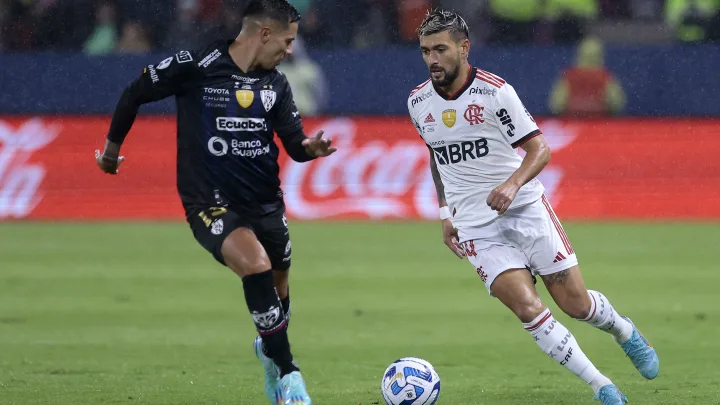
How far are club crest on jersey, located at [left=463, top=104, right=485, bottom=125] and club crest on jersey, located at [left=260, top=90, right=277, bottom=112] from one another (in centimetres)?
112

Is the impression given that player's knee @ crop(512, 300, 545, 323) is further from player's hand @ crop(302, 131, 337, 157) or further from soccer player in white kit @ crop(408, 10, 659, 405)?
player's hand @ crop(302, 131, 337, 157)

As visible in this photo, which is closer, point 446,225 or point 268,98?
point 268,98

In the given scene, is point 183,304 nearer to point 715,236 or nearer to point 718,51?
point 715,236

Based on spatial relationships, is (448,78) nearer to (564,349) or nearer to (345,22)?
(564,349)

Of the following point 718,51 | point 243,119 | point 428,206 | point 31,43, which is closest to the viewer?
point 243,119

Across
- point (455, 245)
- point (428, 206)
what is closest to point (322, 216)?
point (428, 206)

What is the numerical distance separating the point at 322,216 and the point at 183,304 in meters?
5.70

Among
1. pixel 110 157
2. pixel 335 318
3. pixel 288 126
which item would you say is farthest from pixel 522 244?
pixel 335 318

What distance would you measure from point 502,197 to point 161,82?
209cm

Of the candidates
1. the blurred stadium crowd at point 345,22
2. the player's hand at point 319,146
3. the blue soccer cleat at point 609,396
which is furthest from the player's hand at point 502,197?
the blurred stadium crowd at point 345,22

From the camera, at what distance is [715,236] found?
14695mm

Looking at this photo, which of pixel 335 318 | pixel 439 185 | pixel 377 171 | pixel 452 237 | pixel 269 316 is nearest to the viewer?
pixel 269 316

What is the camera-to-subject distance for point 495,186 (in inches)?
274

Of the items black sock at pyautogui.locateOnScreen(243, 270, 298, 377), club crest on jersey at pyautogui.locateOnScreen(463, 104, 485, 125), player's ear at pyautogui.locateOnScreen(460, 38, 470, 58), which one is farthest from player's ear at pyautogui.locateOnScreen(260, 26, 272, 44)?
black sock at pyautogui.locateOnScreen(243, 270, 298, 377)
